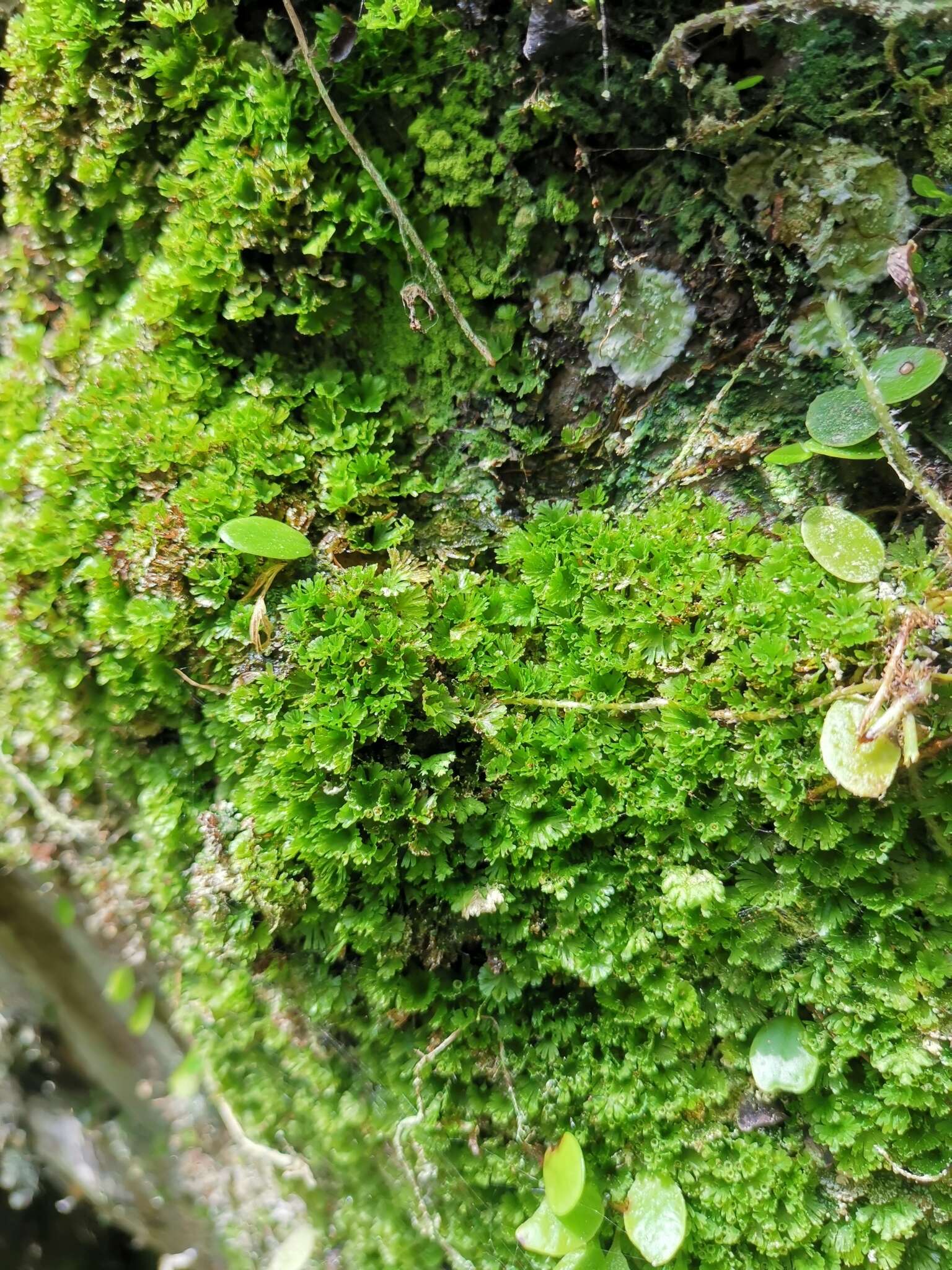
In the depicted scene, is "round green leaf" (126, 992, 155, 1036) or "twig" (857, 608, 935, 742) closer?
"twig" (857, 608, 935, 742)

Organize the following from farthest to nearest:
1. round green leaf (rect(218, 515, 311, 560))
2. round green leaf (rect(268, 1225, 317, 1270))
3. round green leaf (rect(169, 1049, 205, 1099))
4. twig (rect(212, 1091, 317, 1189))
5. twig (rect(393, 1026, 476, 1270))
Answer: round green leaf (rect(169, 1049, 205, 1099)), round green leaf (rect(268, 1225, 317, 1270)), twig (rect(212, 1091, 317, 1189)), twig (rect(393, 1026, 476, 1270)), round green leaf (rect(218, 515, 311, 560))

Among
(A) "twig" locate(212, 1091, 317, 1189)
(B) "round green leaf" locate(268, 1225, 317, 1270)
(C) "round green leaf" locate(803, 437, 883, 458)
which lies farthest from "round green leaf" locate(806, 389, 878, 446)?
(B) "round green leaf" locate(268, 1225, 317, 1270)

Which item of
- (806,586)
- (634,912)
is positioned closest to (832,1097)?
(634,912)

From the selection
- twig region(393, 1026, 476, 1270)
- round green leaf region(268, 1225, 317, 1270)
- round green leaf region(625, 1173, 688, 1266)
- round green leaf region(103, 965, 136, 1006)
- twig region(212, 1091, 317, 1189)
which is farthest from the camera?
round green leaf region(103, 965, 136, 1006)

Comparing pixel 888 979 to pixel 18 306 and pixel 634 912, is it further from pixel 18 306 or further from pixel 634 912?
pixel 18 306

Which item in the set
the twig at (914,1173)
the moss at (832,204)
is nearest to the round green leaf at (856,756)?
the twig at (914,1173)

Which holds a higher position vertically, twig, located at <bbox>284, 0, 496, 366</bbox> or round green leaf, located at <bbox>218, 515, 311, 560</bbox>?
twig, located at <bbox>284, 0, 496, 366</bbox>

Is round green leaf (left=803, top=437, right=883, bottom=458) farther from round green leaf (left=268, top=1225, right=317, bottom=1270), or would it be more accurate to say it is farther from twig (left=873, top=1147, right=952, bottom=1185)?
round green leaf (left=268, top=1225, right=317, bottom=1270)
